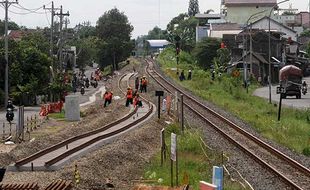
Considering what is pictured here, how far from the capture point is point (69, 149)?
19422 millimetres

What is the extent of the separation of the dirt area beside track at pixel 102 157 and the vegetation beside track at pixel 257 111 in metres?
5.20

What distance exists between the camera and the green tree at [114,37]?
9356cm

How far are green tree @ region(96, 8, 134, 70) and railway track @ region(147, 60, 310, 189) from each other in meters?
58.1

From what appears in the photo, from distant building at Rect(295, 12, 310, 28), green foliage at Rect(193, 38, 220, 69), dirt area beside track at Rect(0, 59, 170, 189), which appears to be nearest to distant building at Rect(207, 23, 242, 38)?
green foliage at Rect(193, 38, 220, 69)

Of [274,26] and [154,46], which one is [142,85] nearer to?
[274,26]

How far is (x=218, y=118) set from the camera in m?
33.2

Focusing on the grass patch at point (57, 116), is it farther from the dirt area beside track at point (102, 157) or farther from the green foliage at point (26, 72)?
the green foliage at point (26, 72)

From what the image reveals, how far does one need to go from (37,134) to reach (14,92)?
19449mm

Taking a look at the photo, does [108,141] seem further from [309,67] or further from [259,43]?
[309,67]

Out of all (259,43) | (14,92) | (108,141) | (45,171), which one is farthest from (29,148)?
(259,43)

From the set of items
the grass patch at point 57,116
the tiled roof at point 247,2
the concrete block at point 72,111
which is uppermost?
the tiled roof at point 247,2

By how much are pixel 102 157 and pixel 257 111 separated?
23.2 m

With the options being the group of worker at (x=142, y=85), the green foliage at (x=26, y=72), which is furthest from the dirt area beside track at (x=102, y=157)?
the group of worker at (x=142, y=85)

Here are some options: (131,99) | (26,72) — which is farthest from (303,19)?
(131,99)
